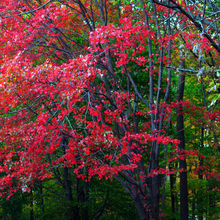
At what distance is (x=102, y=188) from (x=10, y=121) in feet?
18.9

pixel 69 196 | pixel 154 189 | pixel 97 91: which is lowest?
pixel 69 196

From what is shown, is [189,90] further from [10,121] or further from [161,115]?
[10,121]

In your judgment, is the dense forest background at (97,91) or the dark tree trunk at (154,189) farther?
the dark tree trunk at (154,189)

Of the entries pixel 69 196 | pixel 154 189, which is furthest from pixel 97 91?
pixel 69 196

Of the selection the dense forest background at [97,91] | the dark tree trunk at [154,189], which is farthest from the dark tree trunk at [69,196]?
the dark tree trunk at [154,189]

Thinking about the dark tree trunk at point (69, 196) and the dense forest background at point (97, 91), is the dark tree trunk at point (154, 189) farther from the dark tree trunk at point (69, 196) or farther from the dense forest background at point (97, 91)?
the dark tree trunk at point (69, 196)

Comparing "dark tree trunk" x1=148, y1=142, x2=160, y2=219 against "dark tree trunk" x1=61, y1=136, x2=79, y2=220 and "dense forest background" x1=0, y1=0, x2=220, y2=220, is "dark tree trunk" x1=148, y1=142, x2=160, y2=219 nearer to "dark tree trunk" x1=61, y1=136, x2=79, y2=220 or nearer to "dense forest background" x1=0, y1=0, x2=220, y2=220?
"dense forest background" x1=0, y1=0, x2=220, y2=220

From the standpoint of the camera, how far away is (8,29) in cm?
855

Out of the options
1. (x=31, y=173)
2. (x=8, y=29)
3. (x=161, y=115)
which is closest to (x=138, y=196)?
(x=161, y=115)

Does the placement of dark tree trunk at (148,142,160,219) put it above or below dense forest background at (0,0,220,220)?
below

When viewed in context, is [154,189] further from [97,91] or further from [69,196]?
[69,196]

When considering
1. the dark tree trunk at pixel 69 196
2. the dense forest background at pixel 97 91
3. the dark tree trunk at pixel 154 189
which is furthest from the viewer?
the dark tree trunk at pixel 69 196

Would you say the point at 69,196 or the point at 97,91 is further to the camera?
the point at 69,196

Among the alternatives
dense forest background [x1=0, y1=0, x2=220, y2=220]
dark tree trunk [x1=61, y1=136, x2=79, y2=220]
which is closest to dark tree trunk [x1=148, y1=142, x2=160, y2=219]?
dense forest background [x1=0, y1=0, x2=220, y2=220]
